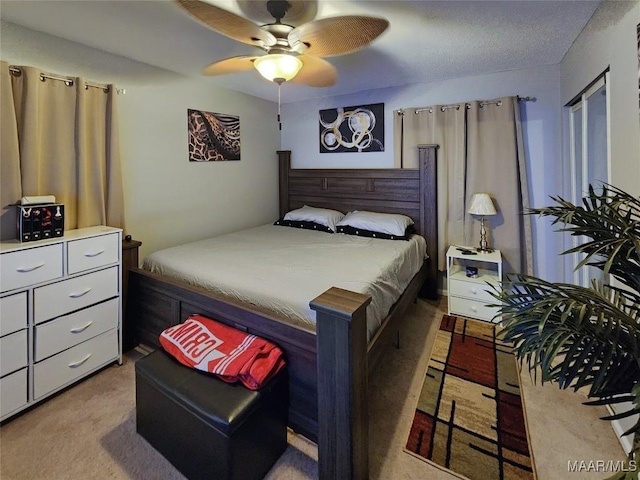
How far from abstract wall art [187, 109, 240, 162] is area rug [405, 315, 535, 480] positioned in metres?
2.95

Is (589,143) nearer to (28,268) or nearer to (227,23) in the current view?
(227,23)

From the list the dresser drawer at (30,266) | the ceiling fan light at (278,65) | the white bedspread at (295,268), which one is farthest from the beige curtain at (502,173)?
the dresser drawer at (30,266)

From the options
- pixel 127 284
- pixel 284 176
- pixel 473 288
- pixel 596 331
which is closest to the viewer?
pixel 596 331

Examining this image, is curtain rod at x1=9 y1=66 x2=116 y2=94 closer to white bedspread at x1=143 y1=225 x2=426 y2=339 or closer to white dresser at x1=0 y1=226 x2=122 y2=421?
white dresser at x1=0 y1=226 x2=122 y2=421

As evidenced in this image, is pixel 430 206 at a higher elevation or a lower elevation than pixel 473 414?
higher

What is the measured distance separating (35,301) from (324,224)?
2.52 meters

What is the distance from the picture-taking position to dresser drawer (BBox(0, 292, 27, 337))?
67.9 inches

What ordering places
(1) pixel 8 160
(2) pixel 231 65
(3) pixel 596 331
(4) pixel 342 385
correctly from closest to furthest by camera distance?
(3) pixel 596 331 → (4) pixel 342 385 → (1) pixel 8 160 → (2) pixel 231 65

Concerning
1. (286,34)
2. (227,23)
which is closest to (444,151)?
(286,34)

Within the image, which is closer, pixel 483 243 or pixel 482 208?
pixel 482 208

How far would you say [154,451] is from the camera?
64.4 inches

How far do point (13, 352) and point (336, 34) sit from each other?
250cm

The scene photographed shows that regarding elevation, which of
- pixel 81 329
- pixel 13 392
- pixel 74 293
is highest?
pixel 74 293

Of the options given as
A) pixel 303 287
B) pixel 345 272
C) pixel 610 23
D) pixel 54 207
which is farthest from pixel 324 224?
pixel 610 23
